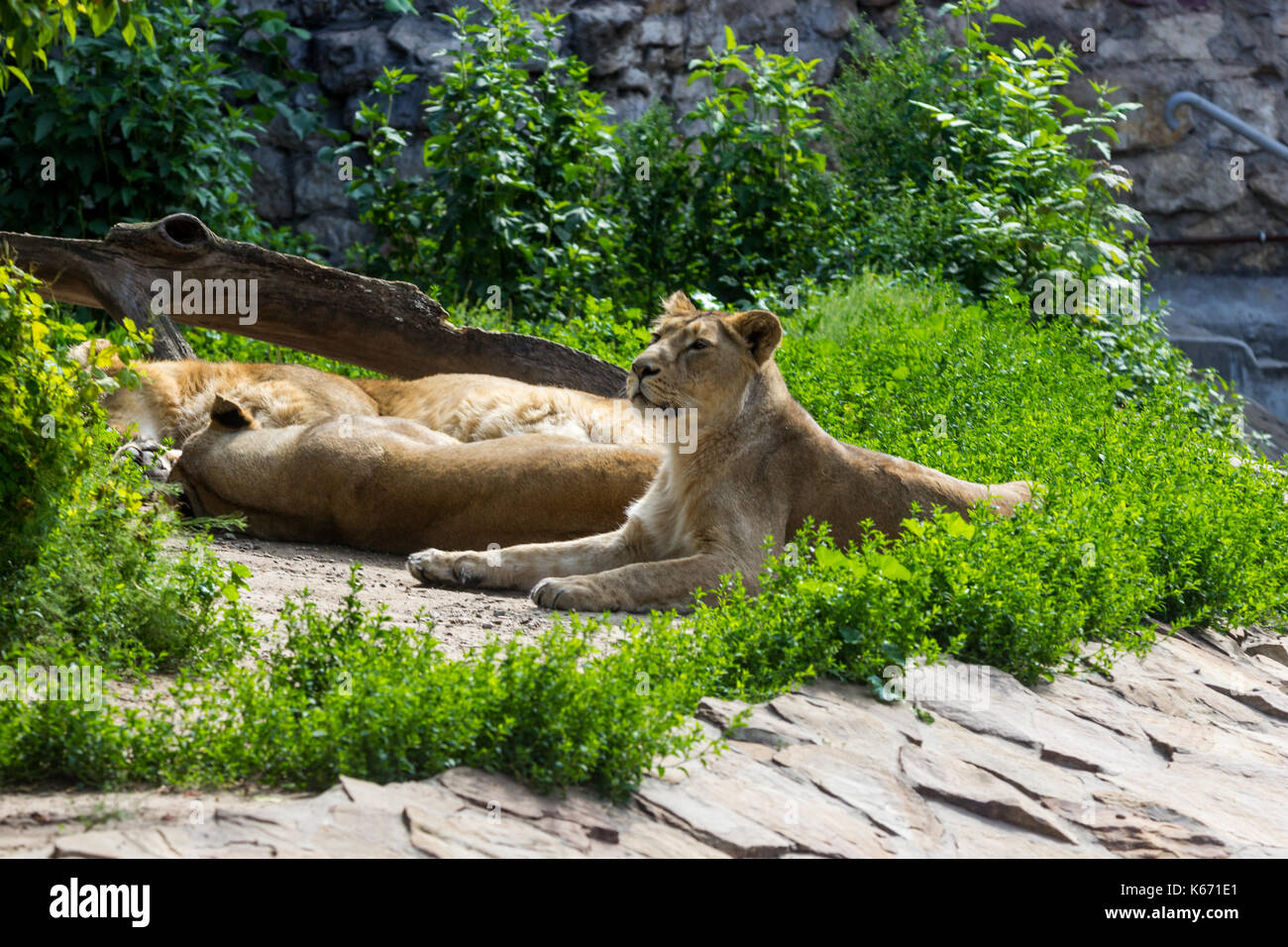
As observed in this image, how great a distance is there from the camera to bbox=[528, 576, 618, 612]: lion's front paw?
5.63 metres

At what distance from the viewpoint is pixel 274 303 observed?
8609mm

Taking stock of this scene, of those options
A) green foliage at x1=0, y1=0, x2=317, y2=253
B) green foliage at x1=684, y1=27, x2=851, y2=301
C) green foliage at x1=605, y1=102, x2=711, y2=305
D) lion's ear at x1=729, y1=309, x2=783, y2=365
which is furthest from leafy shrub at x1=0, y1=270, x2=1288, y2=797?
green foliage at x1=0, y1=0, x2=317, y2=253

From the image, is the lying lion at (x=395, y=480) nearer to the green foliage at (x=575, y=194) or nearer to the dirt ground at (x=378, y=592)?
the dirt ground at (x=378, y=592)

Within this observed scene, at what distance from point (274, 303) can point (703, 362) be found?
3603mm

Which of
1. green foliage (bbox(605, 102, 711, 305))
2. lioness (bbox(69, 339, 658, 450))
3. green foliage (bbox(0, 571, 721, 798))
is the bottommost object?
green foliage (bbox(0, 571, 721, 798))

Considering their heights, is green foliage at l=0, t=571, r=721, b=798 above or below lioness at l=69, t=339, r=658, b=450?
below

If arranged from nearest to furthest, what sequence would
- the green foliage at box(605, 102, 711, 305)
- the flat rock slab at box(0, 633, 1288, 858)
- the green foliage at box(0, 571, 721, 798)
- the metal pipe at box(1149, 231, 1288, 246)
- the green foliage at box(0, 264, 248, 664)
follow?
the flat rock slab at box(0, 633, 1288, 858) → the green foliage at box(0, 571, 721, 798) → the green foliage at box(0, 264, 248, 664) → the green foliage at box(605, 102, 711, 305) → the metal pipe at box(1149, 231, 1288, 246)

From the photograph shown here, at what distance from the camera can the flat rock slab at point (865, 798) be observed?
3123 millimetres

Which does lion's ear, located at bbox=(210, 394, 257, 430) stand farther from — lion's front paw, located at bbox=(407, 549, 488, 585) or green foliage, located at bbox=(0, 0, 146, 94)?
green foliage, located at bbox=(0, 0, 146, 94)

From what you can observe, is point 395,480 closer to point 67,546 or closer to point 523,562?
point 523,562

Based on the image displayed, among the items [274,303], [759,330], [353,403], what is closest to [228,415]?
[353,403]

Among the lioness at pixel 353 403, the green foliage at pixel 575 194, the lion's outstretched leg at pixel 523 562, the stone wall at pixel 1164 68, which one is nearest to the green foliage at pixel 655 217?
the green foliage at pixel 575 194
